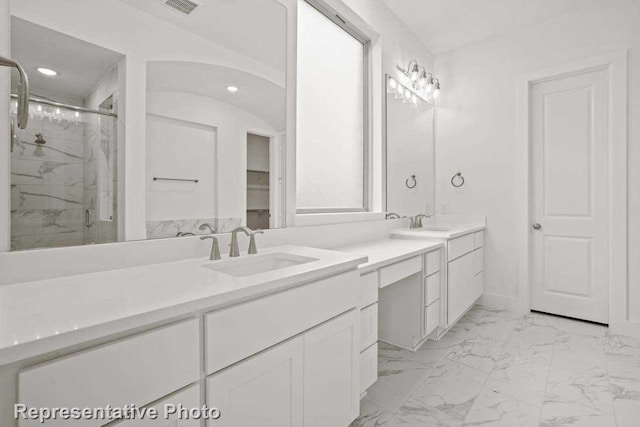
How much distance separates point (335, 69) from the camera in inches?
93.4

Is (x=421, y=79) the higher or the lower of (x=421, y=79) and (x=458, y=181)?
the higher

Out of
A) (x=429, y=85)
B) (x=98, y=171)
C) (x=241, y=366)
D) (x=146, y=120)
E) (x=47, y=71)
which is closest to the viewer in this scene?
(x=241, y=366)

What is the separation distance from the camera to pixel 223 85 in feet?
5.10

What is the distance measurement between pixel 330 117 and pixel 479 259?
208 cm

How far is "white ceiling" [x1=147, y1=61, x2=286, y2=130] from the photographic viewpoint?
1332mm

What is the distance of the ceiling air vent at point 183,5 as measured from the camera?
133cm

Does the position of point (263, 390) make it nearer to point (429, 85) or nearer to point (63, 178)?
point (63, 178)

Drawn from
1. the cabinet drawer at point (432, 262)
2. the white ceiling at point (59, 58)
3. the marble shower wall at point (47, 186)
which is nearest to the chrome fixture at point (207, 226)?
the marble shower wall at point (47, 186)

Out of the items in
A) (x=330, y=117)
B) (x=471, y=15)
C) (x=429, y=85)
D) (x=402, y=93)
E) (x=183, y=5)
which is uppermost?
(x=471, y=15)

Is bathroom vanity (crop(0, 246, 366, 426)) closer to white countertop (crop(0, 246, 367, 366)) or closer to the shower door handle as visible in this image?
white countertop (crop(0, 246, 367, 366))

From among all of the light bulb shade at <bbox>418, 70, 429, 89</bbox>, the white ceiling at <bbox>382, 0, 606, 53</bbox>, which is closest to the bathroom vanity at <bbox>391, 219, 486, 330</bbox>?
the light bulb shade at <bbox>418, 70, 429, 89</bbox>

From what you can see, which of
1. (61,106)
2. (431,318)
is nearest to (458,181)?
(431,318)

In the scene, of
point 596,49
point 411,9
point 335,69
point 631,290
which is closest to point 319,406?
point 335,69

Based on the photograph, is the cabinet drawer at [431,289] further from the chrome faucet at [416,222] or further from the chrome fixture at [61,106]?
the chrome fixture at [61,106]
